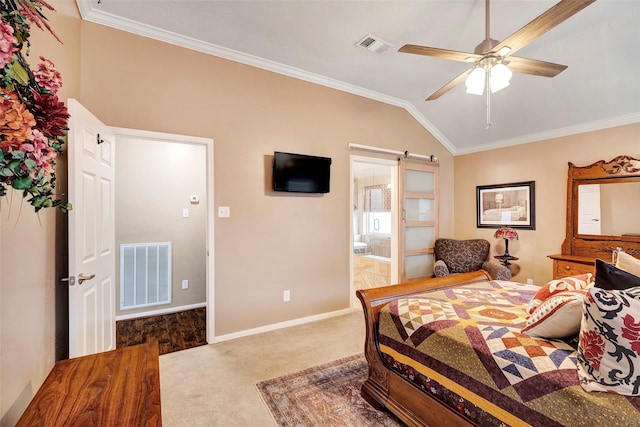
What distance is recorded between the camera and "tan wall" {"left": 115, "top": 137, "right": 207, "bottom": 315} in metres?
3.69

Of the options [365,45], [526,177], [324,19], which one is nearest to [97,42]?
[324,19]

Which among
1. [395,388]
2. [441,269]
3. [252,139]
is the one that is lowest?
[395,388]

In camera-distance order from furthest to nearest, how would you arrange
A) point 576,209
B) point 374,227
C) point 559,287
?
point 374,227 → point 576,209 → point 559,287

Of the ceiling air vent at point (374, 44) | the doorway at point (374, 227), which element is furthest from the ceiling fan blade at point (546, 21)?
the doorway at point (374, 227)

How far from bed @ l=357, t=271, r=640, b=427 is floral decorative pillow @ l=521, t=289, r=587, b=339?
4cm

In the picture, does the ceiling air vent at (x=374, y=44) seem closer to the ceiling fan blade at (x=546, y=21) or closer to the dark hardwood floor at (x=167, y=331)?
the ceiling fan blade at (x=546, y=21)

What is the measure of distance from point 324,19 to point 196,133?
1.62 m

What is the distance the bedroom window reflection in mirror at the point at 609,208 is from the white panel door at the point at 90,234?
203 inches

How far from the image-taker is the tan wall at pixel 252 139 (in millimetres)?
2621

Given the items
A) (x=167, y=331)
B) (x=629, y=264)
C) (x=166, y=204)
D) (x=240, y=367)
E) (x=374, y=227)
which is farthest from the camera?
(x=374, y=227)

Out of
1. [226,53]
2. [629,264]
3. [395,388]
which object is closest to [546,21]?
[629,264]

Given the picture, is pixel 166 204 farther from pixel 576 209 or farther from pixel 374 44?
pixel 576 209

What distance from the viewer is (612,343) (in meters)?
1.06

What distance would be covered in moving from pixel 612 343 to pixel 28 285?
2.50m
